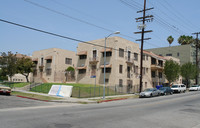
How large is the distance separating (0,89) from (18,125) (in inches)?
734

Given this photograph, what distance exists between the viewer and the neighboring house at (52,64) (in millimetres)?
45094

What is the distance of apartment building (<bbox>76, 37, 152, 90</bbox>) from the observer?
36.8 meters

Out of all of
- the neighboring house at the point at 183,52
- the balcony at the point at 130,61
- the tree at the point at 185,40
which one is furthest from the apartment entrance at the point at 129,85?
the tree at the point at 185,40

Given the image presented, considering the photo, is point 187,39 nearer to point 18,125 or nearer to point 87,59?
point 87,59

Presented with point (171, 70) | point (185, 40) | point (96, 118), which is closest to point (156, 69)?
point (171, 70)

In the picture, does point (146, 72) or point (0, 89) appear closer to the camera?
point (0, 89)

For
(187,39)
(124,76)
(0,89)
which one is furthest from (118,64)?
(187,39)

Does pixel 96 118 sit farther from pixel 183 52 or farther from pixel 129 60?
pixel 183 52

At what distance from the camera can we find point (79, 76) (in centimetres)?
4191

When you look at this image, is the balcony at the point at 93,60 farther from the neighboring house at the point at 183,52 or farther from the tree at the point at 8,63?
the neighboring house at the point at 183,52

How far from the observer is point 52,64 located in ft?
149

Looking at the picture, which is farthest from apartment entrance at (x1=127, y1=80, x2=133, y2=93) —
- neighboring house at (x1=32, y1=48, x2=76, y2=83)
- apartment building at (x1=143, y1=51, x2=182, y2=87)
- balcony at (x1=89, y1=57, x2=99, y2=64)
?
neighboring house at (x1=32, y1=48, x2=76, y2=83)

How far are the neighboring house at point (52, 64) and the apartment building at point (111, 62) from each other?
18.6 ft

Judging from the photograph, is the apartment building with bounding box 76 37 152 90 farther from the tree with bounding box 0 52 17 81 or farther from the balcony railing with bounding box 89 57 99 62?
the tree with bounding box 0 52 17 81
